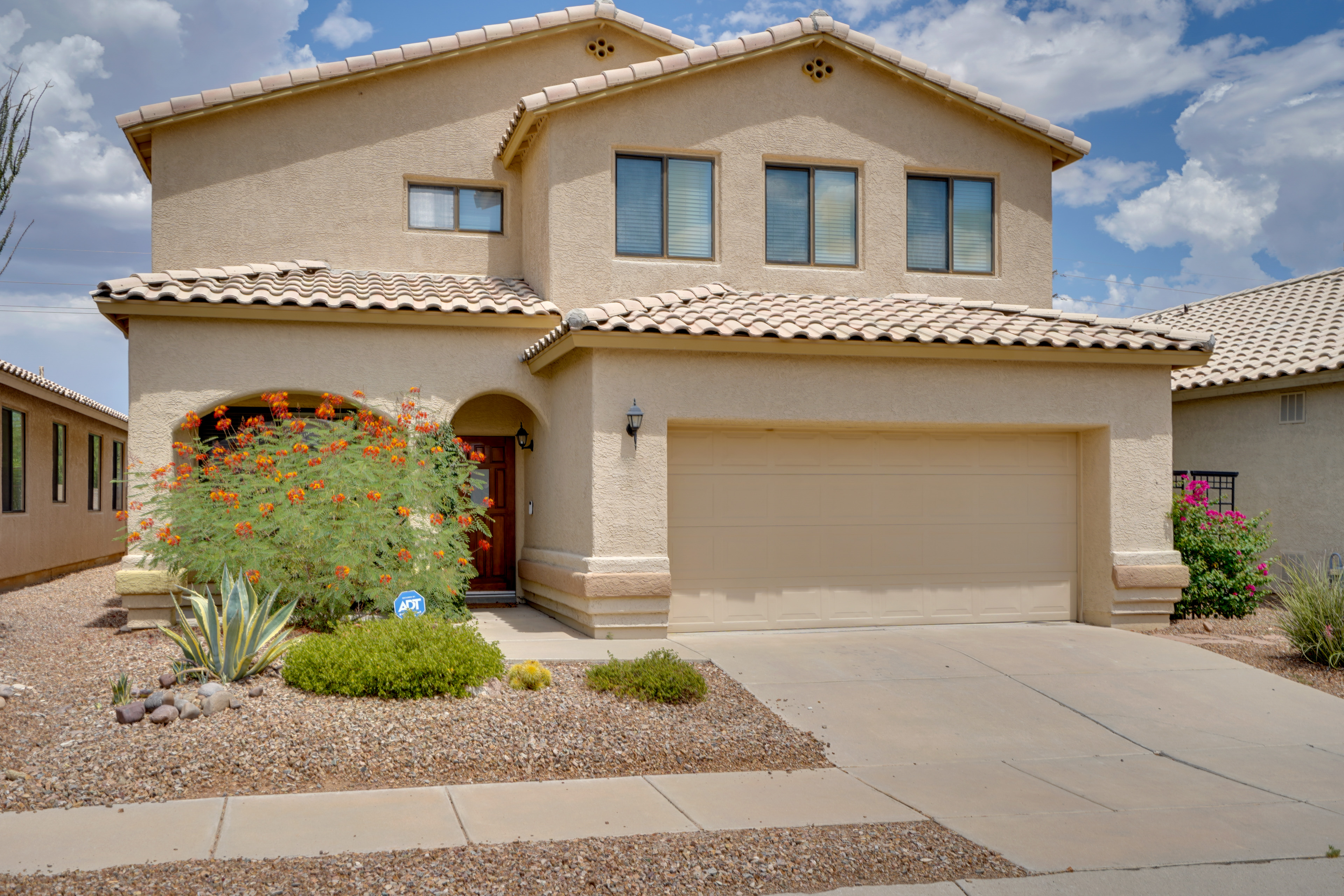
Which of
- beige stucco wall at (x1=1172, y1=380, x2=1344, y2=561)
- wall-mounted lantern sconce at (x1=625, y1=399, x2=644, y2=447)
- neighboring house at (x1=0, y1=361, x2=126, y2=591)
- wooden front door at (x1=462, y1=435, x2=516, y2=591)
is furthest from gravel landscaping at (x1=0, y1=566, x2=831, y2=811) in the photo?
beige stucco wall at (x1=1172, y1=380, x2=1344, y2=561)

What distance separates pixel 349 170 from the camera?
48.0ft

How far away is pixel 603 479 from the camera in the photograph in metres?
11.3

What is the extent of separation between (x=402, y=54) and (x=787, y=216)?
18.8ft

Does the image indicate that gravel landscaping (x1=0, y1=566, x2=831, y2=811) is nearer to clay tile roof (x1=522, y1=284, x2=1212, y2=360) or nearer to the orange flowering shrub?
the orange flowering shrub

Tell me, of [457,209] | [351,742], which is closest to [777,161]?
[457,209]

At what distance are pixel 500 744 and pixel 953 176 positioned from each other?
10.5 metres

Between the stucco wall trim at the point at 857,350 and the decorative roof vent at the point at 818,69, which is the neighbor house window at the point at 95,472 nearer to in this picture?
the stucco wall trim at the point at 857,350

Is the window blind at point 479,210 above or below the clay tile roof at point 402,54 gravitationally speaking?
below

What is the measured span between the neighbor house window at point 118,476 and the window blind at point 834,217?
18.3 meters

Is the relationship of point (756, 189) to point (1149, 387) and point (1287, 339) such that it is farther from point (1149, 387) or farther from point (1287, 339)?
point (1287, 339)

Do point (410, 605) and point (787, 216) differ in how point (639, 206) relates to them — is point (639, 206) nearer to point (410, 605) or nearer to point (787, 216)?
point (787, 216)

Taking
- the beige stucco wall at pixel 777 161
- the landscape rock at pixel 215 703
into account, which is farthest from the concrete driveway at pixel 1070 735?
the beige stucco wall at pixel 777 161

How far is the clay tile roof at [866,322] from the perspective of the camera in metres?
11.4

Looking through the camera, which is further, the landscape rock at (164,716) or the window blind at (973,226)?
the window blind at (973,226)
